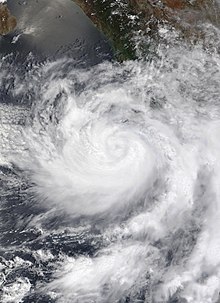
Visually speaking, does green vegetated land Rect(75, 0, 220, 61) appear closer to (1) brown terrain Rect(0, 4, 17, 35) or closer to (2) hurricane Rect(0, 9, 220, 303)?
(2) hurricane Rect(0, 9, 220, 303)

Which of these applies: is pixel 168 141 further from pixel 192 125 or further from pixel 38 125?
pixel 38 125

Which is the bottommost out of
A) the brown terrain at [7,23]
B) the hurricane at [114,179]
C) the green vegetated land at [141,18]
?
the hurricane at [114,179]

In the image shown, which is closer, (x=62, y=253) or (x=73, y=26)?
(x=62, y=253)

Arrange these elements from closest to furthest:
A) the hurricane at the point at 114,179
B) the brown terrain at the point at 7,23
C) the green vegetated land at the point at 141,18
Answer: the hurricane at the point at 114,179
the brown terrain at the point at 7,23
the green vegetated land at the point at 141,18

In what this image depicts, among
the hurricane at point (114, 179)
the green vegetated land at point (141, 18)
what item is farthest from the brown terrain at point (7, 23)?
the green vegetated land at point (141, 18)

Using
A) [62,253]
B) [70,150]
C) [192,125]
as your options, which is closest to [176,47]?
[192,125]

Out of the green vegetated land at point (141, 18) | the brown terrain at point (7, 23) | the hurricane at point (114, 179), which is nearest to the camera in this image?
the hurricane at point (114, 179)

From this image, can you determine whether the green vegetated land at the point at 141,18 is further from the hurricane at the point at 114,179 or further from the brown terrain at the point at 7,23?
the brown terrain at the point at 7,23
